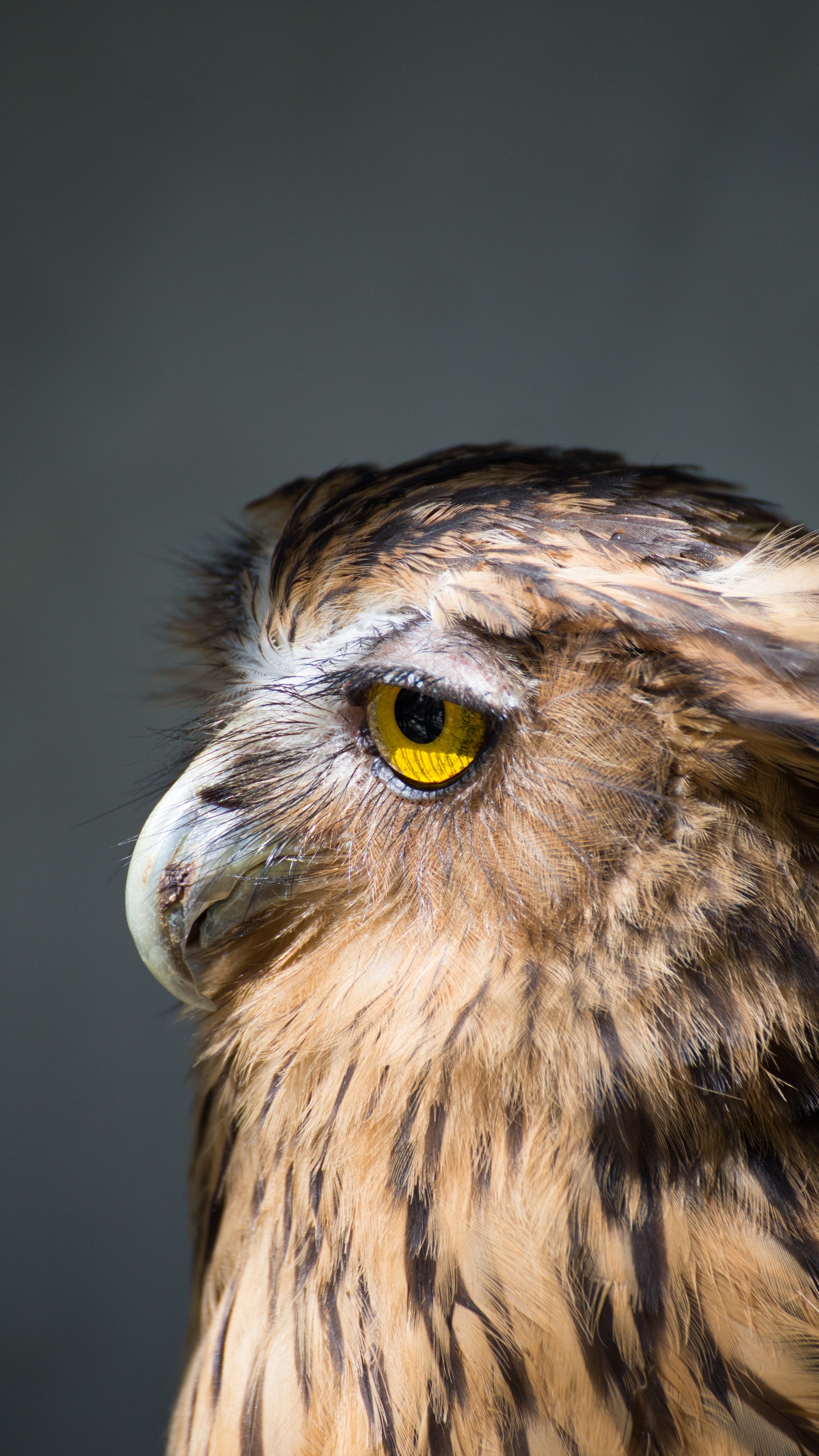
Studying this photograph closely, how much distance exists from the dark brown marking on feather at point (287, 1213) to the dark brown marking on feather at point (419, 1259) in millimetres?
118

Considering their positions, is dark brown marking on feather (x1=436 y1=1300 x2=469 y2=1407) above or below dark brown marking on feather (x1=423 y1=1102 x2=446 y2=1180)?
below

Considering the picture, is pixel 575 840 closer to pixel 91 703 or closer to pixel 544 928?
pixel 544 928

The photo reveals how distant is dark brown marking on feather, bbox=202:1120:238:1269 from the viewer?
2.68 ft

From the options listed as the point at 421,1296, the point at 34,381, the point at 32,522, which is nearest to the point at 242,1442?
the point at 421,1296

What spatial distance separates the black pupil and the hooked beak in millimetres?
127

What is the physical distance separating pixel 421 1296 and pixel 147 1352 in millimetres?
1398

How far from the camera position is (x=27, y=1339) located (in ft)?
5.42

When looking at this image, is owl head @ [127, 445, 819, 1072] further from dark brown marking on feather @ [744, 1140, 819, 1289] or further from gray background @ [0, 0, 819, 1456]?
gray background @ [0, 0, 819, 1456]

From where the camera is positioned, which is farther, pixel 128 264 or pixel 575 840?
pixel 128 264

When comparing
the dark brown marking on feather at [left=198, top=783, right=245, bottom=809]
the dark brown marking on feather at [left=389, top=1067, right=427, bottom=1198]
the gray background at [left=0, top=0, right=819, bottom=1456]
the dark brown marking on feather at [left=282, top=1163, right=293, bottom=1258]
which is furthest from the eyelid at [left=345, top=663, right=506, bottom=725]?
the gray background at [left=0, top=0, right=819, bottom=1456]

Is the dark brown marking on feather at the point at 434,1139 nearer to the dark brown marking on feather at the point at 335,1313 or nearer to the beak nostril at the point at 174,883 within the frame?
the dark brown marking on feather at the point at 335,1313

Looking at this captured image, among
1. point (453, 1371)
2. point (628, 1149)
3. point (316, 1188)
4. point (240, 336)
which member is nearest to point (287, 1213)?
point (316, 1188)

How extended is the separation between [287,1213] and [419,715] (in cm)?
38

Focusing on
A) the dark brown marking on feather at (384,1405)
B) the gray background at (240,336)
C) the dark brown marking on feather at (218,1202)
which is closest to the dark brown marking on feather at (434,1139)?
the dark brown marking on feather at (384,1405)
